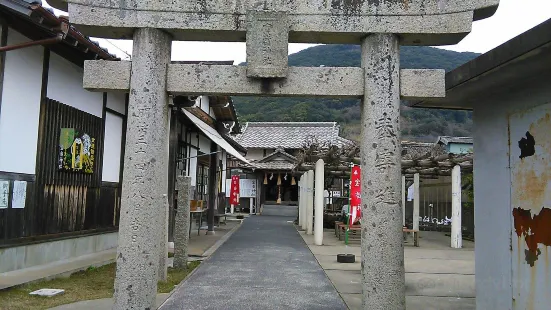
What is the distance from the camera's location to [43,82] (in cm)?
959

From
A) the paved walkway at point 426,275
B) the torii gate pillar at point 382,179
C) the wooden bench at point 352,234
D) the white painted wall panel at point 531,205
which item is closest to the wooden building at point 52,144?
the paved walkway at point 426,275

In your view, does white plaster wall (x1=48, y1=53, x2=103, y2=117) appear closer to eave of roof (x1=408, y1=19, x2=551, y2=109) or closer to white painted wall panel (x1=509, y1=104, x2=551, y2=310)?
eave of roof (x1=408, y1=19, x2=551, y2=109)

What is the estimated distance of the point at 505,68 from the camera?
4672 millimetres

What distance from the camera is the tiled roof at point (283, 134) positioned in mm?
39312

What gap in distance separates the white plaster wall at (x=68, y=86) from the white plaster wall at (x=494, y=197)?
8.95 meters

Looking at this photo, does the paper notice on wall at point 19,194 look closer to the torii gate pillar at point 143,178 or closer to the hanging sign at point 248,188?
the torii gate pillar at point 143,178

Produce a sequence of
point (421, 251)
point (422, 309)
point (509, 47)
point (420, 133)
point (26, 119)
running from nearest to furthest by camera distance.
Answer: point (509, 47)
point (422, 309)
point (26, 119)
point (421, 251)
point (420, 133)

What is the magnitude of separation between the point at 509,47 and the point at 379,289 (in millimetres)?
3021

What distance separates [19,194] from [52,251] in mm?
1830

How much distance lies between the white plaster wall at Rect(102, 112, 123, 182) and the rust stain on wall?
10.7m

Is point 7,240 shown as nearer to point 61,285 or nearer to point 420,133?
point 61,285

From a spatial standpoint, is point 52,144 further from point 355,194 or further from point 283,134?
point 283,134

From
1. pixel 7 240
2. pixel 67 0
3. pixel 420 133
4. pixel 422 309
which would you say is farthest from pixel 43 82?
pixel 420 133

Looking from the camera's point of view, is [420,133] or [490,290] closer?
[490,290]
